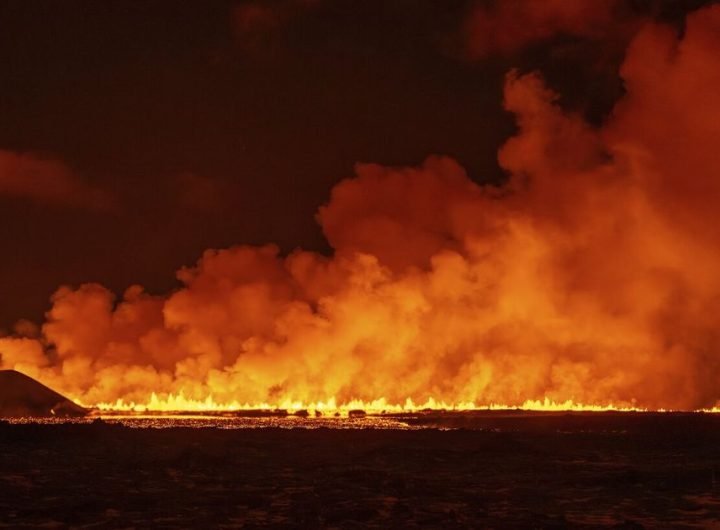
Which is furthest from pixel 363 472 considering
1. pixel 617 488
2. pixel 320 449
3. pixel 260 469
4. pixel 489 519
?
pixel 320 449

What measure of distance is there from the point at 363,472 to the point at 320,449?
116 feet

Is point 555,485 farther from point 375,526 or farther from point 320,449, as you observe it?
point 320,449

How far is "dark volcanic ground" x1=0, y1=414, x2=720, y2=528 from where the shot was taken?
55156 millimetres

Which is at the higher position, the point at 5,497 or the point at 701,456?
the point at 701,456

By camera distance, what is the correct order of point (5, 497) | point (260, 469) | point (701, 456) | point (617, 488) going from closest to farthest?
point (5, 497) < point (617, 488) < point (260, 469) < point (701, 456)

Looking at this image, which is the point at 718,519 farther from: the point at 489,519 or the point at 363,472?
the point at 363,472

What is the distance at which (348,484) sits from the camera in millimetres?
73812

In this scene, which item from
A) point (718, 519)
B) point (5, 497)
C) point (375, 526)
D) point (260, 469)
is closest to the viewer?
point (375, 526)

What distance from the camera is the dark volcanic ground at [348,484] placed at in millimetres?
55156

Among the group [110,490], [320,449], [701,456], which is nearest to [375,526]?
[110,490]

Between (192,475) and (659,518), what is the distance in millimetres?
38972

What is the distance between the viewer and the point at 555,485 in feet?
249

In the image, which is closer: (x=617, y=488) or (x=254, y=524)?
(x=254, y=524)

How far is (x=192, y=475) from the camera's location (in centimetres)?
8050
